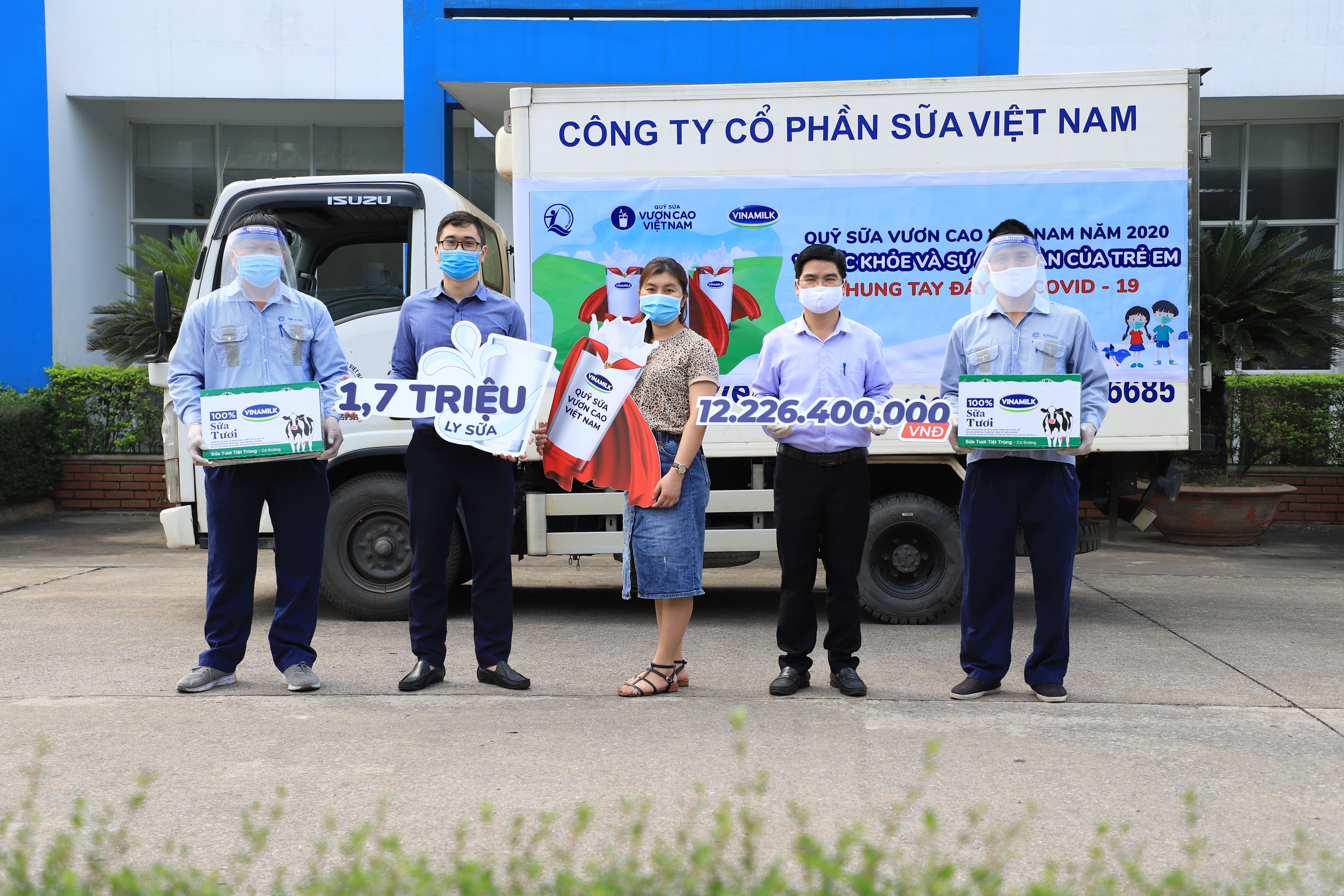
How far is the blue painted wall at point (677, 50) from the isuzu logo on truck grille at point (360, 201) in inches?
150

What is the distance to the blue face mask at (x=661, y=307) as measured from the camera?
4.59 m

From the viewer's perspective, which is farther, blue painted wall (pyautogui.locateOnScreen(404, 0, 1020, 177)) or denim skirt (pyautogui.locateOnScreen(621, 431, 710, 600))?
blue painted wall (pyautogui.locateOnScreen(404, 0, 1020, 177))

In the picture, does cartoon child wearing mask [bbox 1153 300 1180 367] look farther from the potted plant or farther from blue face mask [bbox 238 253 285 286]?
blue face mask [bbox 238 253 285 286]

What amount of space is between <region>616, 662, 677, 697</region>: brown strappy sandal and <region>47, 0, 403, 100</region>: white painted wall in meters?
10.6

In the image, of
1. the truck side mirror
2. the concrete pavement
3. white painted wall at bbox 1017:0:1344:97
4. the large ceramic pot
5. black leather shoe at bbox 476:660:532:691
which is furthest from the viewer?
white painted wall at bbox 1017:0:1344:97

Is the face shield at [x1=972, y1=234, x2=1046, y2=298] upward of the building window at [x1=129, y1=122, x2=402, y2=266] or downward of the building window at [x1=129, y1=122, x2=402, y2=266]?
downward

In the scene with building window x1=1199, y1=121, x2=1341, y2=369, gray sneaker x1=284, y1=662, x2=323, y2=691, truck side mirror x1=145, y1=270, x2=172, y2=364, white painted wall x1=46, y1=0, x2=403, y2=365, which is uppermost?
white painted wall x1=46, y1=0, x2=403, y2=365

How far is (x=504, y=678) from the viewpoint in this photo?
4.90m

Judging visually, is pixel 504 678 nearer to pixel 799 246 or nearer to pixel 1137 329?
pixel 799 246

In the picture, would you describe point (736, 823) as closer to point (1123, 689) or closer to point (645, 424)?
point (645, 424)

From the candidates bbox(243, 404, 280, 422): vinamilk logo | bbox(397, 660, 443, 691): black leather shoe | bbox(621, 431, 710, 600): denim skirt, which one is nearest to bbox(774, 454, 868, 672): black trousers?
bbox(621, 431, 710, 600): denim skirt

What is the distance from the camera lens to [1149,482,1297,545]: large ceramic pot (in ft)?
34.5

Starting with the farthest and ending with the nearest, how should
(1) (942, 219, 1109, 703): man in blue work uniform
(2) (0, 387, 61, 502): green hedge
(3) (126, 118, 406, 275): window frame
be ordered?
(3) (126, 118, 406, 275): window frame
(2) (0, 387, 61, 502): green hedge
(1) (942, 219, 1109, 703): man in blue work uniform


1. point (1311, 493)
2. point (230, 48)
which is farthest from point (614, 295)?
point (230, 48)
